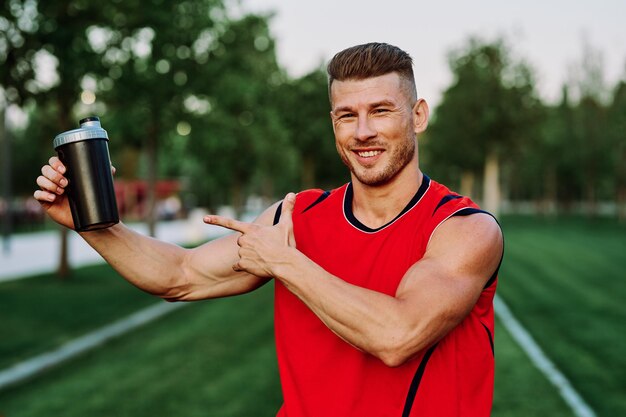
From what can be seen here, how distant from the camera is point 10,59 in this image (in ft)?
42.9

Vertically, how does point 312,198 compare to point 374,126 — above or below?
below

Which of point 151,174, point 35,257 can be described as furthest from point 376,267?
point 35,257

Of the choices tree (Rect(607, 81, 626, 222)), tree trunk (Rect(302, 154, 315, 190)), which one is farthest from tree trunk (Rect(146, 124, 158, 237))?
tree (Rect(607, 81, 626, 222))

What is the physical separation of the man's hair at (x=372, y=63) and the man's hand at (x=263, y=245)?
0.54 m

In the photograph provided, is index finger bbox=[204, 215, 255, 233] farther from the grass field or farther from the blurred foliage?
the blurred foliage

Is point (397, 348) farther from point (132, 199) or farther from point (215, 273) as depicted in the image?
point (132, 199)

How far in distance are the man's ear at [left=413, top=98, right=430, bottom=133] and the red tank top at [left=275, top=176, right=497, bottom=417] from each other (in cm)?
20

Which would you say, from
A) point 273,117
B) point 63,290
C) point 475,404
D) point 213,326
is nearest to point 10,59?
point 63,290

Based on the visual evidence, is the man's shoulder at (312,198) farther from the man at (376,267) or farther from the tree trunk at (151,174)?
the tree trunk at (151,174)

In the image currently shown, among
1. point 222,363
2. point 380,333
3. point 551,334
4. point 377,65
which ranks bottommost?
point 551,334

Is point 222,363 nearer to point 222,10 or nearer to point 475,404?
point 475,404

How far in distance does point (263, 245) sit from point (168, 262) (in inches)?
27.6

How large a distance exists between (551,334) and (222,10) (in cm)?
1330

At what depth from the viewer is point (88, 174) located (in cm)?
258
